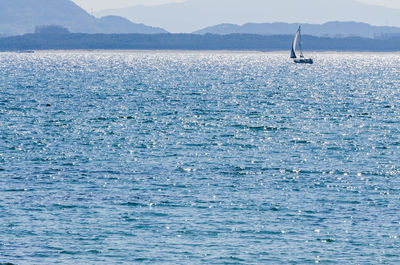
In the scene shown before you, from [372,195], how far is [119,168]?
1903 centimetres

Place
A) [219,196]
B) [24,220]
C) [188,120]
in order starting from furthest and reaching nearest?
[188,120]
[219,196]
[24,220]

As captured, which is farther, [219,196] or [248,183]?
[248,183]

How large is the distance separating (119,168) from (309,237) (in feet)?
72.3

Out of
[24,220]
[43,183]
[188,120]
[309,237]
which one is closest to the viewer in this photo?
[309,237]

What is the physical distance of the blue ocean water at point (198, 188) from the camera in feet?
117

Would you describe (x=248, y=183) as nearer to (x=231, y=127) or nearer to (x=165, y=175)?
(x=165, y=175)

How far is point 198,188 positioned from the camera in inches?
1907

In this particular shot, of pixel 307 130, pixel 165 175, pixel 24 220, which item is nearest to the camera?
pixel 24 220

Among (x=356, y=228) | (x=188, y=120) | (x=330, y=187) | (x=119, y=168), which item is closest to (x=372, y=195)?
(x=330, y=187)

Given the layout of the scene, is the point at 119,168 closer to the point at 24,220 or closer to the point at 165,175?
the point at 165,175

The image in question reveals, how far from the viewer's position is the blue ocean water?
35.6m

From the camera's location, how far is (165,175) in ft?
174

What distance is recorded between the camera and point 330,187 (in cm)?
4878

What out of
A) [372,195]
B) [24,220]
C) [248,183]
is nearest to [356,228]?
[372,195]
